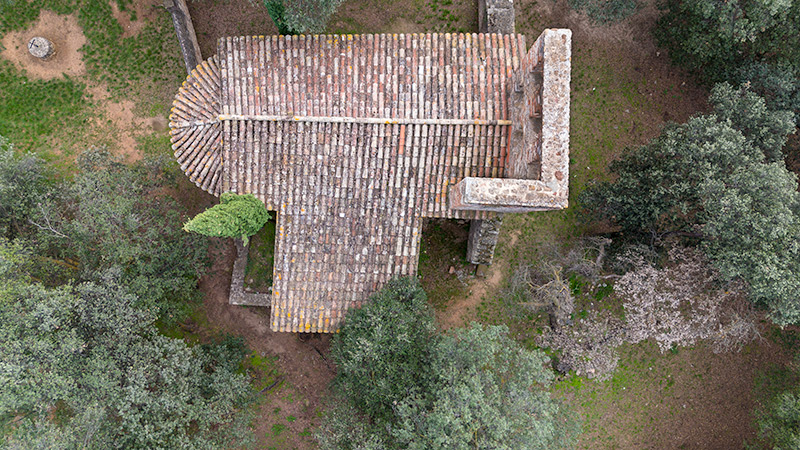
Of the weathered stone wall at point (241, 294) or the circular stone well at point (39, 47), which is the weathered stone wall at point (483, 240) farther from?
the circular stone well at point (39, 47)

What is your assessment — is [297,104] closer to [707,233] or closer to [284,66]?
[284,66]

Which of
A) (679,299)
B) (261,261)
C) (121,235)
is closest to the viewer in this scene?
(121,235)

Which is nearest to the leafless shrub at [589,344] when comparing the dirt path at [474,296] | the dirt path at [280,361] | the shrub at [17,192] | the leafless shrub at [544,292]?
the leafless shrub at [544,292]

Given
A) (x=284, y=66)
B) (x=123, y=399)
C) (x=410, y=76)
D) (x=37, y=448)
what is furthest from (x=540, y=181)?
(x=37, y=448)

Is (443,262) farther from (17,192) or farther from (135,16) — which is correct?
(135,16)

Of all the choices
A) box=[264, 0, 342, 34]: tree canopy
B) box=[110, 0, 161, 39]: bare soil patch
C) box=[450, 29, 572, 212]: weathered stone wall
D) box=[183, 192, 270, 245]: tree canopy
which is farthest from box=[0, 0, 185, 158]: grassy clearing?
box=[450, 29, 572, 212]: weathered stone wall

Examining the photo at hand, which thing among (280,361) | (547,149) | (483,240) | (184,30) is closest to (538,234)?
(483,240)
